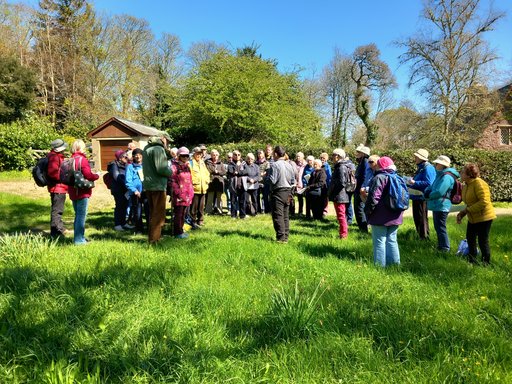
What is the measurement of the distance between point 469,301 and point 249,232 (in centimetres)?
462

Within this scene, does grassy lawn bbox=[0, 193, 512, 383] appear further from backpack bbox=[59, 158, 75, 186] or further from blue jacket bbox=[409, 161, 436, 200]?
blue jacket bbox=[409, 161, 436, 200]

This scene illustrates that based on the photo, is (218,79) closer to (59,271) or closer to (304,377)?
(59,271)

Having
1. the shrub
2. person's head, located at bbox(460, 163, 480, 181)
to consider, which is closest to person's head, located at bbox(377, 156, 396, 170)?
person's head, located at bbox(460, 163, 480, 181)

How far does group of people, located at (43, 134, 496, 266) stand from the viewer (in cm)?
518

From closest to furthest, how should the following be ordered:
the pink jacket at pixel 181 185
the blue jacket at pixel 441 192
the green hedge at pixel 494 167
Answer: the blue jacket at pixel 441 192 → the pink jacket at pixel 181 185 → the green hedge at pixel 494 167

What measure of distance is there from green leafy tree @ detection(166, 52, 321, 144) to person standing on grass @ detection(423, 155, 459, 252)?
710 inches

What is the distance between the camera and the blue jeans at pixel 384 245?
5109mm

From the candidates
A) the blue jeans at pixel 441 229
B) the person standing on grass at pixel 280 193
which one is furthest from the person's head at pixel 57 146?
the blue jeans at pixel 441 229

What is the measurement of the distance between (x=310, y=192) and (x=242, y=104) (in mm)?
15432

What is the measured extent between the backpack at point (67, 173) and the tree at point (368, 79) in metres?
36.0

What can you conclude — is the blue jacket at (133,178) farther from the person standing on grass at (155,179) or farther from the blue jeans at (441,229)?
the blue jeans at (441,229)

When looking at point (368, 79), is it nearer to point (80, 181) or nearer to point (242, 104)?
point (242, 104)

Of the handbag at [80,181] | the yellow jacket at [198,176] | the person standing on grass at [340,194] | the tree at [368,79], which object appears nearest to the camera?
the handbag at [80,181]

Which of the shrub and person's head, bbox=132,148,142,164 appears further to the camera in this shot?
the shrub
